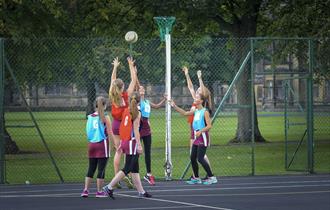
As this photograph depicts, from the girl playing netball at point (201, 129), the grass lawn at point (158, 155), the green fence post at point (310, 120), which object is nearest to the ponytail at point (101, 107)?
the girl playing netball at point (201, 129)

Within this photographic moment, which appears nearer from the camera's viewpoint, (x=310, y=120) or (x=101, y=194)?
(x=101, y=194)

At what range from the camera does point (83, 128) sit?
40.4 metres

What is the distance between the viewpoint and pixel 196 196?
50.6ft

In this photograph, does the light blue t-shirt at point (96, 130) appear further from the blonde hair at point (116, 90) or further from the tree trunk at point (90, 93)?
the tree trunk at point (90, 93)

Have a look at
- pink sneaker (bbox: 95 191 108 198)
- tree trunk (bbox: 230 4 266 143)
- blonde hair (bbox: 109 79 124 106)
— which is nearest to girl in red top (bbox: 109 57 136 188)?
blonde hair (bbox: 109 79 124 106)

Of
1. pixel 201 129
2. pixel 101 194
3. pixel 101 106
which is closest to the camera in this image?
pixel 101 106

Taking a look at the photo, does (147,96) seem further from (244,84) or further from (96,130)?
(96,130)

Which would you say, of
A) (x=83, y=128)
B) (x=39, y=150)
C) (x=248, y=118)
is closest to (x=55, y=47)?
(x=39, y=150)

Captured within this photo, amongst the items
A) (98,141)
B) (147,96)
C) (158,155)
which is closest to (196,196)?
(98,141)

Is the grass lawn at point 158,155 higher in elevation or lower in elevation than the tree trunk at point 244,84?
lower

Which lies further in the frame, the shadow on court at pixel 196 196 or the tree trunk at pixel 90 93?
the tree trunk at pixel 90 93

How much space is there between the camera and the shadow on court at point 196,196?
14.0 metres

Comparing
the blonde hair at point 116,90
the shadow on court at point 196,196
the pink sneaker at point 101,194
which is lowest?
the shadow on court at point 196,196

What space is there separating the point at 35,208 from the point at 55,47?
1087cm
